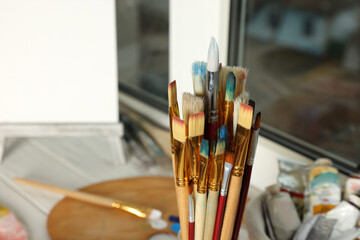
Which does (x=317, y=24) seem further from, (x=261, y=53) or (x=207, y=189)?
(x=207, y=189)

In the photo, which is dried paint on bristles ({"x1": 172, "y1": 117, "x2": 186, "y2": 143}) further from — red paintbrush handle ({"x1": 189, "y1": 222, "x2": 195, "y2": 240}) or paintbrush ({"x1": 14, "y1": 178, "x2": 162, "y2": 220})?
paintbrush ({"x1": 14, "y1": 178, "x2": 162, "y2": 220})

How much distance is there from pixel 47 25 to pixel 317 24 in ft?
4.78

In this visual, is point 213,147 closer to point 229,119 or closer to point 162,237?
point 229,119

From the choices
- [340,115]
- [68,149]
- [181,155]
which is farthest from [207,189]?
[340,115]

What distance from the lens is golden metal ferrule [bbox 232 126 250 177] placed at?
0.44 meters

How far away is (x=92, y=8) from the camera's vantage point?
2.54 feet

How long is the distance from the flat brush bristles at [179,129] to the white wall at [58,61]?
15.7 inches

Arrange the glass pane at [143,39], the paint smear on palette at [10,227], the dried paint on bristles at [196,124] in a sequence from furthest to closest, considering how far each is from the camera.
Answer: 1. the glass pane at [143,39]
2. the paint smear on palette at [10,227]
3. the dried paint on bristles at [196,124]

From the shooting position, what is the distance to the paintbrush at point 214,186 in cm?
44

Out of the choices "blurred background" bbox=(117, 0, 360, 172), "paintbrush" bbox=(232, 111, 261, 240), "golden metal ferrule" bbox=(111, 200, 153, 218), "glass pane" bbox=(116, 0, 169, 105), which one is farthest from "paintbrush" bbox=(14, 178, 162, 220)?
"glass pane" bbox=(116, 0, 169, 105)

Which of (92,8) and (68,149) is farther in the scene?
(68,149)

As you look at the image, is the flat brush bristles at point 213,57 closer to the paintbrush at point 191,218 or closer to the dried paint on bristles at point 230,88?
the dried paint on bristles at point 230,88

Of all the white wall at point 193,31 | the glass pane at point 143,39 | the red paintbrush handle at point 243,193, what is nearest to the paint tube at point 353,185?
the red paintbrush handle at point 243,193

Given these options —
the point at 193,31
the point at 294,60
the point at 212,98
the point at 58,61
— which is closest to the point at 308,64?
the point at 294,60
